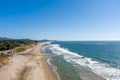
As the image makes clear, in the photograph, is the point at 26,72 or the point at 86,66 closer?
the point at 26,72

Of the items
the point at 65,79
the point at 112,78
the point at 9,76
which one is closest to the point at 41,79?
the point at 65,79

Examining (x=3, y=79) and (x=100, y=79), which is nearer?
(x=3, y=79)

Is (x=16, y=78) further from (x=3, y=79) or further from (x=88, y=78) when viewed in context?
(x=88, y=78)

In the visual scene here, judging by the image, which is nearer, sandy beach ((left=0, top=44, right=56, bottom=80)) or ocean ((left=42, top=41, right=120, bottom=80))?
sandy beach ((left=0, top=44, right=56, bottom=80))

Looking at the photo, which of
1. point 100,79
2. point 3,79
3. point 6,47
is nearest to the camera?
point 3,79

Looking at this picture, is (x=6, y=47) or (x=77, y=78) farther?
(x=6, y=47)

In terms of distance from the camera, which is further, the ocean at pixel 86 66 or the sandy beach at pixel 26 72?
the ocean at pixel 86 66

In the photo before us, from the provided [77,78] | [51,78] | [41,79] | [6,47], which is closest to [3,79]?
[41,79]

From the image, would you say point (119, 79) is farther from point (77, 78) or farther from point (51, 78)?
point (51, 78)

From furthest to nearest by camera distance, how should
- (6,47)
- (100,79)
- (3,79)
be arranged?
(6,47), (100,79), (3,79)
